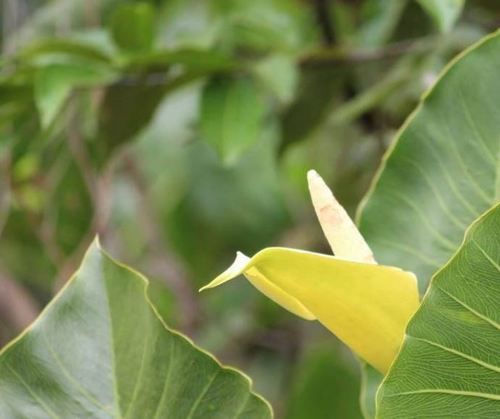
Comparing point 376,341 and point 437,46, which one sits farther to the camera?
point 437,46

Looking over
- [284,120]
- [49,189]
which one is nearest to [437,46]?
[284,120]

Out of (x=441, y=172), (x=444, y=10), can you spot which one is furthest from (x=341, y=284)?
(x=444, y=10)

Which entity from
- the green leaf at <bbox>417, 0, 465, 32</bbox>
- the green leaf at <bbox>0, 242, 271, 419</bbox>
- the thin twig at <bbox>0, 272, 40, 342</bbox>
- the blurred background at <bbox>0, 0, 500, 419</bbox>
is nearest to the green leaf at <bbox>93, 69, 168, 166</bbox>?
the blurred background at <bbox>0, 0, 500, 419</bbox>

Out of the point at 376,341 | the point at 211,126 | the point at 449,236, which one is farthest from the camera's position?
the point at 211,126

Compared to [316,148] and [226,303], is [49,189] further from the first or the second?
[226,303]

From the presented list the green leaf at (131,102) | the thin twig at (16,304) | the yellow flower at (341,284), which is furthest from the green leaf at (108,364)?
the thin twig at (16,304)

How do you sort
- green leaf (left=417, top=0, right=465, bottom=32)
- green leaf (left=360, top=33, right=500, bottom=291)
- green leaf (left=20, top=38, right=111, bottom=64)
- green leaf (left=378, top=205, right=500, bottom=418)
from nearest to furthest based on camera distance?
1. green leaf (left=378, top=205, right=500, bottom=418)
2. green leaf (left=360, top=33, right=500, bottom=291)
3. green leaf (left=417, top=0, right=465, bottom=32)
4. green leaf (left=20, top=38, right=111, bottom=64)

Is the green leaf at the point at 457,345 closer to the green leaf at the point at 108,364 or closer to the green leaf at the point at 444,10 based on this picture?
the green leaf at the point at 108,364

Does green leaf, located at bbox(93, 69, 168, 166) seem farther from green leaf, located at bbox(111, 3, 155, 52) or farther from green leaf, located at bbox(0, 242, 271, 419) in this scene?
green leaf, located at bbox(0, 242, 271, 419)

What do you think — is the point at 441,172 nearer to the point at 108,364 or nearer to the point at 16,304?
the point at 108,364
